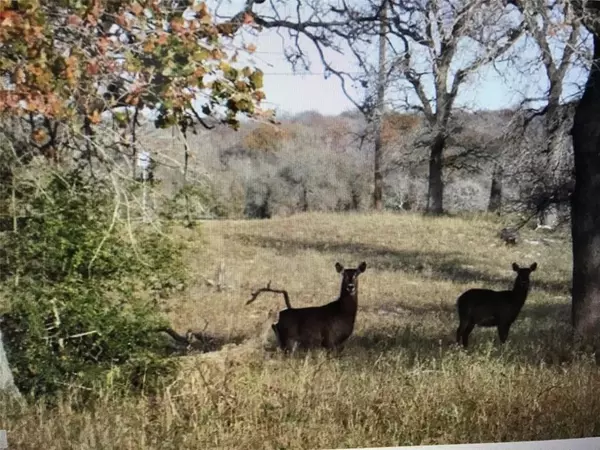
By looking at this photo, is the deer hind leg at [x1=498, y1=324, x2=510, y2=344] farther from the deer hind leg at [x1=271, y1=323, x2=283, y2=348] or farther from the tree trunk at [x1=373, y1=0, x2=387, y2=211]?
the deer hind leg at [x1=271, y1=323, x2=283, y2=348]

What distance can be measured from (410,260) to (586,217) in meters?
0.78

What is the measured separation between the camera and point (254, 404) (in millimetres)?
3223

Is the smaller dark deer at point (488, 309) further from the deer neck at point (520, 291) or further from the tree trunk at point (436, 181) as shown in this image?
the tree trunk at point (436, 181)

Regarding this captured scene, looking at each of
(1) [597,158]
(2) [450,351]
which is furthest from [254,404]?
(1) [597,158]

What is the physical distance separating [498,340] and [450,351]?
0.67ft

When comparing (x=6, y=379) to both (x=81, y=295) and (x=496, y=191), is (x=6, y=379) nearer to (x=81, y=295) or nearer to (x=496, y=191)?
(x=81, y=295)

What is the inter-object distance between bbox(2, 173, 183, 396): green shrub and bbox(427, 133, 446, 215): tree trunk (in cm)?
102

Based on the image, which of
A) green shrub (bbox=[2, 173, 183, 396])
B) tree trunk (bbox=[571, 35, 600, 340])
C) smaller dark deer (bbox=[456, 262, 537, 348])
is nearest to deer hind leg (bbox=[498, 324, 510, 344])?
smaller dark deer (bbox=[456, 262, 537, 348])

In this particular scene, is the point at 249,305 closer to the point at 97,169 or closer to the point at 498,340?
the point at 97,169

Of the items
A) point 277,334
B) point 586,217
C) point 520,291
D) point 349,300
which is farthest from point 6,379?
point 586,217

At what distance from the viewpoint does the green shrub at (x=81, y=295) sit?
305 cm

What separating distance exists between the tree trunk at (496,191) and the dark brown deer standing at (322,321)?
0.58 m

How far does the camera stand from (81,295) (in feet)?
10.2

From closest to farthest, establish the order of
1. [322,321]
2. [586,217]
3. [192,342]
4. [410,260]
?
[192,342]
[322,321]
[410,260]
[586,217]
